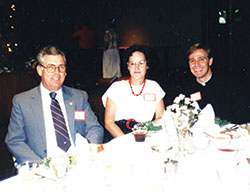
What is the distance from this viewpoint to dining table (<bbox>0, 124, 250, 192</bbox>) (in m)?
1.16

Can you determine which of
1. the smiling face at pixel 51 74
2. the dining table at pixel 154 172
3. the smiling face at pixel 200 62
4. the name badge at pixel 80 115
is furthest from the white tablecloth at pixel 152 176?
the smiling face at pixel 200 62

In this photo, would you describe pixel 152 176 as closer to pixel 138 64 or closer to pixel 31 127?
pixel 31 127

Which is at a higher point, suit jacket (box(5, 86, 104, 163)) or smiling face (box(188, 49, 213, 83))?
smiling face (box(188, 49, 213, 83))

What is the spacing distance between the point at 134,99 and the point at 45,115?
89cm

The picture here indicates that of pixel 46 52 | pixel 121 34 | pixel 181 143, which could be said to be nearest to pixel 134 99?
pixel 46 52

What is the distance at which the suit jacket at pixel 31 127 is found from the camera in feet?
6.16

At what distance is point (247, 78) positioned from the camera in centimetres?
477

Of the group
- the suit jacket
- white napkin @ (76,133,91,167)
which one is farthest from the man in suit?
white napkin @ (76,133,91,167)

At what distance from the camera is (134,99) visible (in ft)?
8.61

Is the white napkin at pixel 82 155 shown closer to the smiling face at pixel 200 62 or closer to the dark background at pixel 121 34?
the dark background at pixel 121 34

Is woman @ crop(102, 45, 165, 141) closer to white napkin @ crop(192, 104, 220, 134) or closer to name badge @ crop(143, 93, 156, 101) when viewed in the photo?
name badge @ crop(143, 93, 156, 101)

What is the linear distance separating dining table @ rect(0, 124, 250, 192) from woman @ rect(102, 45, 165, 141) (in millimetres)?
991

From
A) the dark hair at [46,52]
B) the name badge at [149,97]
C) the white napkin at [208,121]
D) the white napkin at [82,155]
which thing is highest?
the dark hair at [46,52]

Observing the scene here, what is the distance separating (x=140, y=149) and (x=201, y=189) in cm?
57
